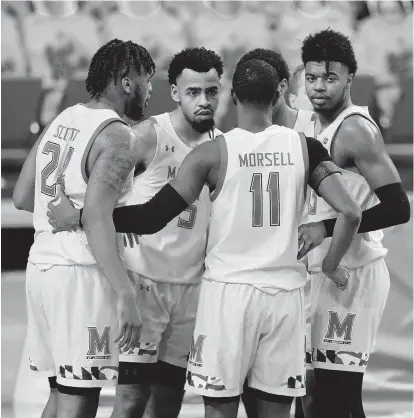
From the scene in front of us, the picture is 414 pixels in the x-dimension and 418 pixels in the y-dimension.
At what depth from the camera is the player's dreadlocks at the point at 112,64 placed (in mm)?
3869

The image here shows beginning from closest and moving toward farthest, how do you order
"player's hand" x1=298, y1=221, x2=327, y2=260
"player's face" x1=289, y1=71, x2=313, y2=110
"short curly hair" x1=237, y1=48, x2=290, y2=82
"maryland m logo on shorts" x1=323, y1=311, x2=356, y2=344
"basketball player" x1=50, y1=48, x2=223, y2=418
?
"player's hand" x1=298, y1=221, x2=327, y2=260 < "maryland m logo on shorts" x1=323, y1=311, x2=356, y2=344 < "basketball player" x1=50, y1=48, x2=223, y2=418 < "short curly hair" x1=237, y1=48, x2=290, y2=82 < "player's face" x1=289, y1=71, x2=313, y2=110

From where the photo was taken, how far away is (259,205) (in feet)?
11.8

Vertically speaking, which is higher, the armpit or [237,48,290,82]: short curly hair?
[237,48,290,82]: short curly hair

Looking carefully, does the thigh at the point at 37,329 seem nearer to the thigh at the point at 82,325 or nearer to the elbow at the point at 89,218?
the thigh at the point at 82,325

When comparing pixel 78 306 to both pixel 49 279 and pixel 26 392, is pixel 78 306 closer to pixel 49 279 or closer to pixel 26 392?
pixel 49 279

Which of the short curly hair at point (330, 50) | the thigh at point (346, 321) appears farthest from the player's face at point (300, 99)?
the thigh at point (346, 321)

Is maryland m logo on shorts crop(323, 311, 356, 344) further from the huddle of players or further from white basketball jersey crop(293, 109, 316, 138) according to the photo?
white basketball jersey crop(293, 109, 316, 138)

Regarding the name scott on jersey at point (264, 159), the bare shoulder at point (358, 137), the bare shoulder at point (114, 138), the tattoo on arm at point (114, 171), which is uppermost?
the bare shoulder at point (358, 137)

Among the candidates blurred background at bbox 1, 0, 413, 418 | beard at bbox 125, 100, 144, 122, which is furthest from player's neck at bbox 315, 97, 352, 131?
blurred background at bbox 1, 0, 413, 418

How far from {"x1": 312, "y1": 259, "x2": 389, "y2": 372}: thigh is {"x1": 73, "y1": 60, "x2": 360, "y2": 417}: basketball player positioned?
0.51 m

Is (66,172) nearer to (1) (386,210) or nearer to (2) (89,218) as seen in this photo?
(2) (89,218)

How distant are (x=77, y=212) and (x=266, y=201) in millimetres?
774

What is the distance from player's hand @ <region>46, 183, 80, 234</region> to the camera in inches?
145

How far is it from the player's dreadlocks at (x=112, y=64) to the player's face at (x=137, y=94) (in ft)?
0.09
